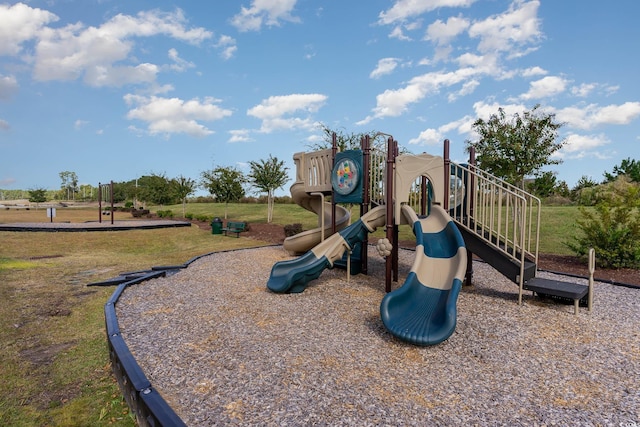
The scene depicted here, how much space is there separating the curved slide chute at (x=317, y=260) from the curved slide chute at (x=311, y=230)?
233 cm

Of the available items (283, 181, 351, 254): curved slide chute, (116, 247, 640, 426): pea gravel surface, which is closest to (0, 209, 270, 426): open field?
(116, 247, 640, 426): pea gravel surface

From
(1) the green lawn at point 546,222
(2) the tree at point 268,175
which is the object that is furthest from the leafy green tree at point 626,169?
(2) the tree at point 268,175

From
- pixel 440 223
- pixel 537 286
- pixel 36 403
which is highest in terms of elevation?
pixel 440 223

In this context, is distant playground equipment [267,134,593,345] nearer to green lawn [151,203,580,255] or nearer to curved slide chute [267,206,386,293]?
curved slide chute [267,206,386,293]

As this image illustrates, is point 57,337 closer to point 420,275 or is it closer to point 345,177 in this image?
point 420,275

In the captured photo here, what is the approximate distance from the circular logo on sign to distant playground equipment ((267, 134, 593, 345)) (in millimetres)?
22

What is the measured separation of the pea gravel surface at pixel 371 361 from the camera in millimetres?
3051

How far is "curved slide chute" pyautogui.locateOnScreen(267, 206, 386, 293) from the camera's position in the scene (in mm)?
6551

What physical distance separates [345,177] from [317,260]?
2.21 metres

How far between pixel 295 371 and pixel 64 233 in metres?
16.8

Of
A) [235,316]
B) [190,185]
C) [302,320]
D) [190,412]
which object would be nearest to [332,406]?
[190,412]

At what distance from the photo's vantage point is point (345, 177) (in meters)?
8.09

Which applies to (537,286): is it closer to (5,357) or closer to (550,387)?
(550,387)

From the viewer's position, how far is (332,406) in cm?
309
